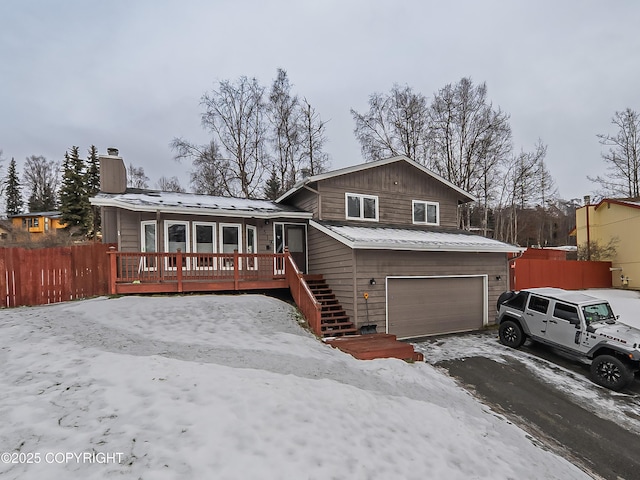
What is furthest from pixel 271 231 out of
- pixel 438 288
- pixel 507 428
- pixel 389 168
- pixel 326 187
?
pixel 507 428

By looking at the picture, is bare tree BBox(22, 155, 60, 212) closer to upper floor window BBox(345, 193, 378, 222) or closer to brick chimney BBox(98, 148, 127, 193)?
brick chimney BBox(98, 148, 127, 193)

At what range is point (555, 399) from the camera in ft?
21.3

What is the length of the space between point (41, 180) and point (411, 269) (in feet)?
207

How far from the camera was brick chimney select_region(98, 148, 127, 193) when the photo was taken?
36.8ft

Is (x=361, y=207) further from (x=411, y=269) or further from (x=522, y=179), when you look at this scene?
(x=522, y=179)

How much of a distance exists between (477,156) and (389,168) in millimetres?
13888

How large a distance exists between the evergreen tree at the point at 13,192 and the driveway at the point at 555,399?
67.7m

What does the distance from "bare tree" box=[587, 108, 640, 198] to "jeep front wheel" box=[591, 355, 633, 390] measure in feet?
81.3

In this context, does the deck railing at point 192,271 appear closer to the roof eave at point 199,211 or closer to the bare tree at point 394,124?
the roof eave at point 199,211

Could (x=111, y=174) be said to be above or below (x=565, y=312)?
above

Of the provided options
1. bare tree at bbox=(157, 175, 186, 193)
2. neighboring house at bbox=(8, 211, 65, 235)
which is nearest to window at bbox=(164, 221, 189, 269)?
bare tree at bbox=(157, 175, 186, 193)

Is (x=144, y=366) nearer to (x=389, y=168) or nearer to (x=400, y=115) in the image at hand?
(x=389, y=168)

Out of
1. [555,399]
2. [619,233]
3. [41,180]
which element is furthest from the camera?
[41,180]

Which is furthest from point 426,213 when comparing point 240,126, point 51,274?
point 240,126
